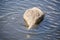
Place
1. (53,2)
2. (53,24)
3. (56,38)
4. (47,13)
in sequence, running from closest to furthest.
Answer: (56,38), (53,24), (47,13), (53,2)

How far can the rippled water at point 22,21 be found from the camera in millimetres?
10148

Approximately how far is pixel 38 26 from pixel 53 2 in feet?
6.76

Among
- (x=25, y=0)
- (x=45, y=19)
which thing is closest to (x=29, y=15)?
(x=45, y=19)

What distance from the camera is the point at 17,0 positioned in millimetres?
12648

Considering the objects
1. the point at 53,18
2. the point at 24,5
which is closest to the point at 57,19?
the point at 53,18

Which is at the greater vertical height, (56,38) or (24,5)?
(24,5)

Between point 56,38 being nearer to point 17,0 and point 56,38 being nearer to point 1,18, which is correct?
point 1,18

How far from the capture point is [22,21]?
11.1 m

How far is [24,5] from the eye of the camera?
39.8 ft

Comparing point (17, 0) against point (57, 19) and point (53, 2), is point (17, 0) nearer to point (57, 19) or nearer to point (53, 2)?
point (53, 2)

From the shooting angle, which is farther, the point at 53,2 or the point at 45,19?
the point at 53,2

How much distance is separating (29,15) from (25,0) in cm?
154

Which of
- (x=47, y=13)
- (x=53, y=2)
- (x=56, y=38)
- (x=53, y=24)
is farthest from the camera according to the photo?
(x=53, y=2)

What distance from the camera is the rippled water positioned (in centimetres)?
1015
